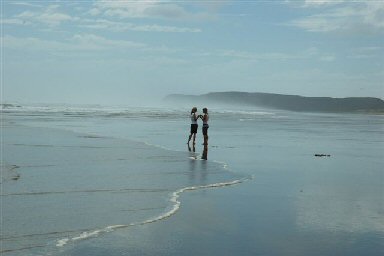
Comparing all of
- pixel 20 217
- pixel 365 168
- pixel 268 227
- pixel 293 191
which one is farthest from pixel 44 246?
pixel 365 168

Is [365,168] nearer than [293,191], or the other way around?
[293,191]

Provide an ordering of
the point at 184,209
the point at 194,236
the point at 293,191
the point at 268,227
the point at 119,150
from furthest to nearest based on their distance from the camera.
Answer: the point at 119,150, the point at 293,191, the point at 184,209, the point at 268,227, the point at 194,236

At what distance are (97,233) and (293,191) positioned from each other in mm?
5405

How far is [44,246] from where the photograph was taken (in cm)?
708

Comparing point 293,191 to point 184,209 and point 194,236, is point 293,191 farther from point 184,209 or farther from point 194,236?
point 194,236

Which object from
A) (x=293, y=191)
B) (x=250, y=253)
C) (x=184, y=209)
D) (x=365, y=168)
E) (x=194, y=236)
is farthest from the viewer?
(x=365, y=168)

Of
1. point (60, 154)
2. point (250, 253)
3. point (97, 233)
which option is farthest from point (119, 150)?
point (250, 253)

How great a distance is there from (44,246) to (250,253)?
284cm

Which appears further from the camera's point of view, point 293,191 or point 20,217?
point 293,191

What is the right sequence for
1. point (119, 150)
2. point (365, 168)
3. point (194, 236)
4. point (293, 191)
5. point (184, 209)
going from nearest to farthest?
point (194, 236)
point (184, 209)
point (293, 191)
point (365, 168)
point (119, 150)

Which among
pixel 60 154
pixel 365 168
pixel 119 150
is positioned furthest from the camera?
pixel 119 150

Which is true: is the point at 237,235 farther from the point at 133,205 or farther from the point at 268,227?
the point at 133,205

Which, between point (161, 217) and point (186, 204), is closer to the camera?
point (161, 217)

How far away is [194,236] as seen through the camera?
25.3 ft
